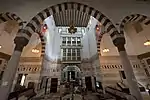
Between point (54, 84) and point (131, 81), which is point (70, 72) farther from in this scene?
point (131, 81)

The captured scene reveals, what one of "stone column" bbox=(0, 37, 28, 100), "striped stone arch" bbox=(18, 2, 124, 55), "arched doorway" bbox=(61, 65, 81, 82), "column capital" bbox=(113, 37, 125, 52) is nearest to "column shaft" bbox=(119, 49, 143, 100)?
"column capital" bbox=(113, 37, 125, 52)

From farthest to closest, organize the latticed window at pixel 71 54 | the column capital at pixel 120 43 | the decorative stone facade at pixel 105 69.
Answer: the latticed window at pixel 71 54 → the decorative stone facade at pixel 105 69 → the column capital at pixel 120 43

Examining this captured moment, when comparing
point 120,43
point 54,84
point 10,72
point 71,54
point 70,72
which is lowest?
point 54,84

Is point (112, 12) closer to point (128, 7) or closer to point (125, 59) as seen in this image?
point (128, 7)

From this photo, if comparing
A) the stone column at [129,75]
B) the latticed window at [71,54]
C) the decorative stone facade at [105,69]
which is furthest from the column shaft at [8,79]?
the latticed window at [71,54]

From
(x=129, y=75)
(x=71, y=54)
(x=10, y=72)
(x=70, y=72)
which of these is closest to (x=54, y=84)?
(x=70, y=72)

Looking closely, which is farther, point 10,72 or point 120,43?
point 120,43

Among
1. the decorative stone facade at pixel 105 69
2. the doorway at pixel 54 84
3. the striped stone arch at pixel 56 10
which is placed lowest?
the doorway at pixel 54 84

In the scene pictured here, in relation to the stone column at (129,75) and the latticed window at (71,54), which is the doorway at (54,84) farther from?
the stone column at (129,75)

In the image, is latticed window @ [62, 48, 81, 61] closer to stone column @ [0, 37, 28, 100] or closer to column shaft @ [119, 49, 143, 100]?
stone column @ [0, 37, 28, 100]

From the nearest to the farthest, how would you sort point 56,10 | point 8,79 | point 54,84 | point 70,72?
point 8,79 < point 56,10 < point 54,84 < point 70,72

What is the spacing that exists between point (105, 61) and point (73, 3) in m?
5.48

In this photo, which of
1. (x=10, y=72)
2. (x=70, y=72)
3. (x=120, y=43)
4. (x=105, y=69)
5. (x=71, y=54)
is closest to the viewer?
(x=10, y=72)

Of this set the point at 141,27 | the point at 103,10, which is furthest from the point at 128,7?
the point at 141,27
